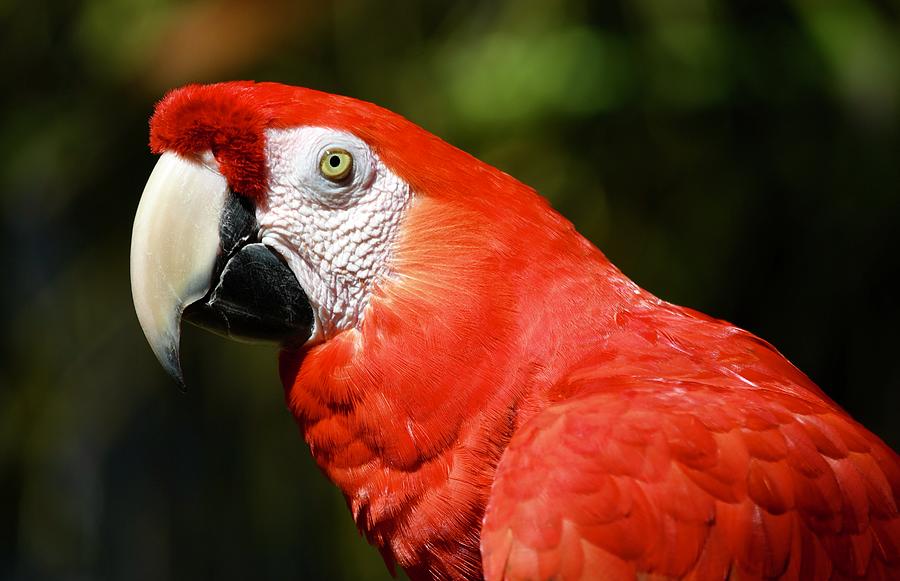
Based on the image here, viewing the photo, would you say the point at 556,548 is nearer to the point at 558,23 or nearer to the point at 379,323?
the point at 379,323

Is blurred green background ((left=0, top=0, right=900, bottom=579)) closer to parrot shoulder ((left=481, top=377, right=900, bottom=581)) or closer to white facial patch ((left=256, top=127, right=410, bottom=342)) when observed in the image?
white facial patch ((left=256, top=127, right=410, bottom=342))

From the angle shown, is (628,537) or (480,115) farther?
(480,115)

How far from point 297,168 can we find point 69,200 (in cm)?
151

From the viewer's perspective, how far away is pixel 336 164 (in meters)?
0.97

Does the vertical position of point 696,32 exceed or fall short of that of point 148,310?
it exceeds it

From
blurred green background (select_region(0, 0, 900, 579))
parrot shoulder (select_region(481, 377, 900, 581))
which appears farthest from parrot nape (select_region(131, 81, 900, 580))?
blurred green background (select_region(0, 0, 900, 579))

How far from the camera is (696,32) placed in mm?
1820

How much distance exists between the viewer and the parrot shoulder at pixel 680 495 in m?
0.79

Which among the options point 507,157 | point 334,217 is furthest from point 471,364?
point 507,157

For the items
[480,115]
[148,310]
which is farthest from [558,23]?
[148,310]

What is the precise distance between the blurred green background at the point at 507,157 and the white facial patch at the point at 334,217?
0.96m

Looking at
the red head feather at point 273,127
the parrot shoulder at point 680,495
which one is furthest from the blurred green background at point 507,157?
the parrot shoulder at point 680,495

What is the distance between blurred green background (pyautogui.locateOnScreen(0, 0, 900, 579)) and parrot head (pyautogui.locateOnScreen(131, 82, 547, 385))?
0.95 metres

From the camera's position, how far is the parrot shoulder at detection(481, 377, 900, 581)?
0.79 m
